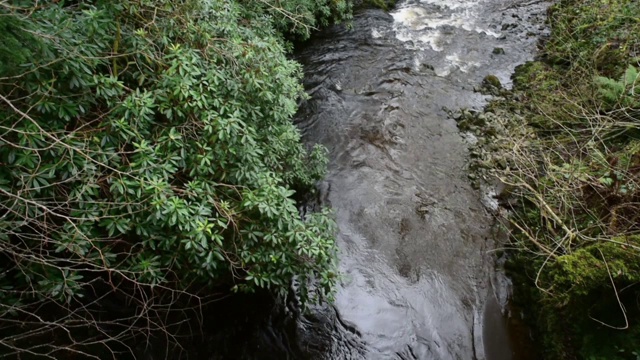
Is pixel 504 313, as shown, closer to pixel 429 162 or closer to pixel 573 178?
pixel 573 178

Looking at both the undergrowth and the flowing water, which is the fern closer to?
the undergrowth

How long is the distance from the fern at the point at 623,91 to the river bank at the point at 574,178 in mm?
18

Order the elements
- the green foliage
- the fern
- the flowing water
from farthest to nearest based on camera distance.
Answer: the fern → the flowing water → the green foliage

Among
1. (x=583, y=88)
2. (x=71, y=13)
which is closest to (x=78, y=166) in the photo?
(x=71, y=13)

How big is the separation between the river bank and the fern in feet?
0.06

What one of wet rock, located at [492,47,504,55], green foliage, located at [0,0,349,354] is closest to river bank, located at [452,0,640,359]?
wet rock, located at [492,47,504,55]

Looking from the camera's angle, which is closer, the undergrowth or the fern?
the undergrowth

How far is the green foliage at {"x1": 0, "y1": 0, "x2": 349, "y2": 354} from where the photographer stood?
317 centimetres

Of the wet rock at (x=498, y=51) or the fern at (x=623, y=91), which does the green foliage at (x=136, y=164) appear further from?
the wet rock at (x=498, y=51)

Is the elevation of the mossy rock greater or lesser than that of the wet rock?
lesser

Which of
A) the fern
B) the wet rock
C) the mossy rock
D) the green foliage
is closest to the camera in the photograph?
the green foliage

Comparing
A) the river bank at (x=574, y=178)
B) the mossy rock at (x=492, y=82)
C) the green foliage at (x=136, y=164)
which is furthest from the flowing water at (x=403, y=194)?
the green foliage at (x=136, y=164)

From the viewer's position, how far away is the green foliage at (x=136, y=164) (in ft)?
10.4

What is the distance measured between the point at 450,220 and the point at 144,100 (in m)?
5.08
